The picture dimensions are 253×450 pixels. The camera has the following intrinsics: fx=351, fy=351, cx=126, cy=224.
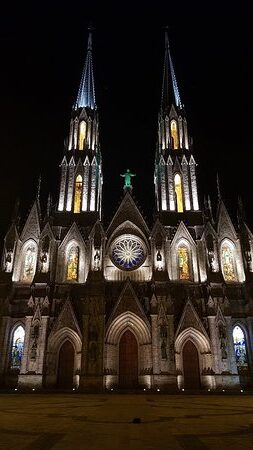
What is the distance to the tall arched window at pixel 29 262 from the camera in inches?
1369

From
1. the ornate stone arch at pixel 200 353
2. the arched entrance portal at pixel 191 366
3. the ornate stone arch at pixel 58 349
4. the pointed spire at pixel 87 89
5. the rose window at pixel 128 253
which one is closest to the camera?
the ornate stone arch at pixel 200 353

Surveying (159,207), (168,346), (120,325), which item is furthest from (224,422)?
(159,207)

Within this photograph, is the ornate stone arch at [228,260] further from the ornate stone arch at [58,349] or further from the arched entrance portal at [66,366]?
the arched entrance portal at [66,366]

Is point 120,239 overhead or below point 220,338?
overhead

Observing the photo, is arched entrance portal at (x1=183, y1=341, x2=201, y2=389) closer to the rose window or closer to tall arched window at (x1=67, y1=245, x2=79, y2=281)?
the rose window

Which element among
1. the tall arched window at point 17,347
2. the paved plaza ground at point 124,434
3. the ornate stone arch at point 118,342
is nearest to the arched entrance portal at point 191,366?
the ornate stone arch at point 118,342

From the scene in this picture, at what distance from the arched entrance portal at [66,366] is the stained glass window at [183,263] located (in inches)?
492

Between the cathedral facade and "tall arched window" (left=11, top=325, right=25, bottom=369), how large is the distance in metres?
0.09

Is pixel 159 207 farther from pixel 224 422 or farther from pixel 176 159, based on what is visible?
pixel 224 422

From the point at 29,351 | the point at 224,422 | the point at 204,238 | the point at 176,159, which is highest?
the point at 176,159

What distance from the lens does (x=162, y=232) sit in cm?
3516

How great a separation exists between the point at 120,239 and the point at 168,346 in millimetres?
12053

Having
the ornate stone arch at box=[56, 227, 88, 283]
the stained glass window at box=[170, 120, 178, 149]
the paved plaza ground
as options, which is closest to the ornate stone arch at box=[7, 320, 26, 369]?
the ornate stone arch at box=[56, 227, 88, 283]

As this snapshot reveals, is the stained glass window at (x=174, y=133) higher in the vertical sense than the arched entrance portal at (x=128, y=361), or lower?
higher
